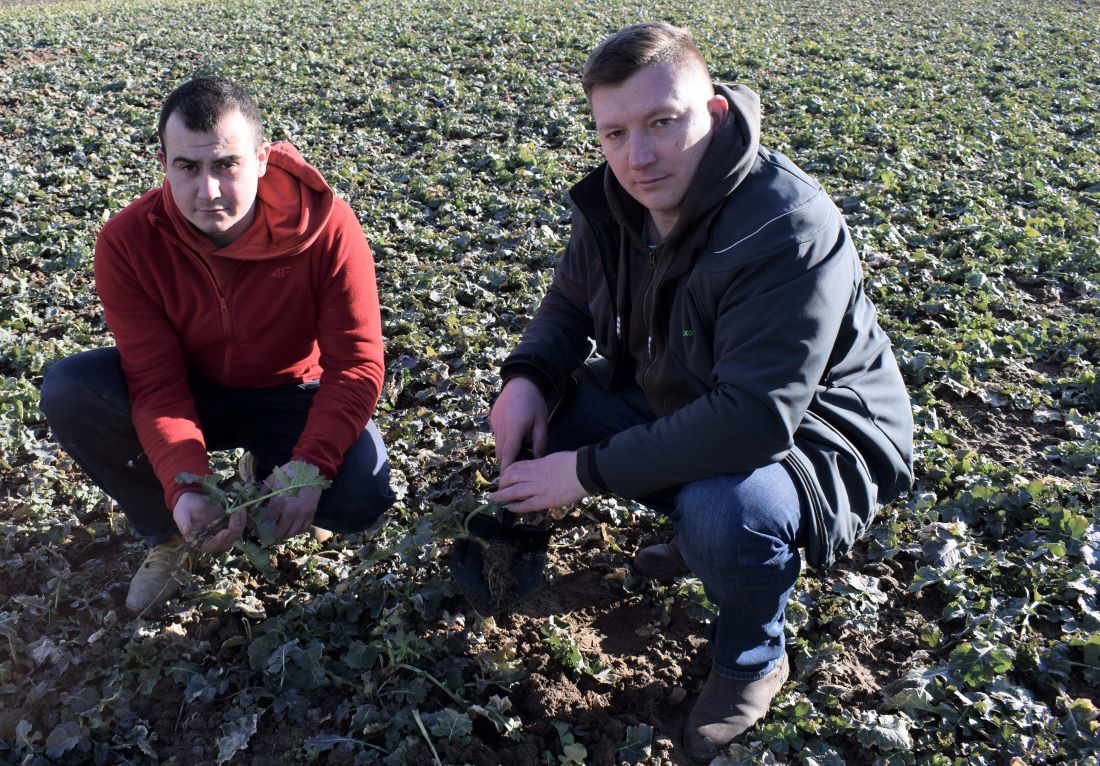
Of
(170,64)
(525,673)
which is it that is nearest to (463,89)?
(170,64)

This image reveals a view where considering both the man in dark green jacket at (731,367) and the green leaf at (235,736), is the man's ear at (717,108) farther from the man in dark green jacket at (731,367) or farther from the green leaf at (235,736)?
the green leaf at (235,736)

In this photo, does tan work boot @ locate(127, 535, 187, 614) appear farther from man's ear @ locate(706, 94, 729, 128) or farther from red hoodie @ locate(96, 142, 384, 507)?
man's ear @ locate(706, 94, 729, 128)

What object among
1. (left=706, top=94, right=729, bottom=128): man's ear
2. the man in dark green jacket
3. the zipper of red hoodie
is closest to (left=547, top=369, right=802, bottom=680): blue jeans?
the man in dark green jacket

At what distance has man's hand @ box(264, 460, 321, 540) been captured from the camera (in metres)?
2.92

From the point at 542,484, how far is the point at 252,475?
1512 mm

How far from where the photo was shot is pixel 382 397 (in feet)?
14.4

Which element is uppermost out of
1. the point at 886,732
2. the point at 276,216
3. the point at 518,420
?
the point at 276,216

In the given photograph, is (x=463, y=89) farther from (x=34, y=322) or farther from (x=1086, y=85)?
(x=1086, y=85)

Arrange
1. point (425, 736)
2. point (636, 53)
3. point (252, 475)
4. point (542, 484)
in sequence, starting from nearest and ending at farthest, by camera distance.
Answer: point (636, 53)
point (425, 736)
point (542, 484)
point (252, 475)

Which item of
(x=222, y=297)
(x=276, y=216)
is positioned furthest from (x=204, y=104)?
(x=222, y=297)

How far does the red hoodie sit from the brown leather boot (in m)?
1.41

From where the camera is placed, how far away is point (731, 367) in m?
2.43

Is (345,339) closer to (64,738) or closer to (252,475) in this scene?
(252,475)

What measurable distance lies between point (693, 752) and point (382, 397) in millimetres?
2355
